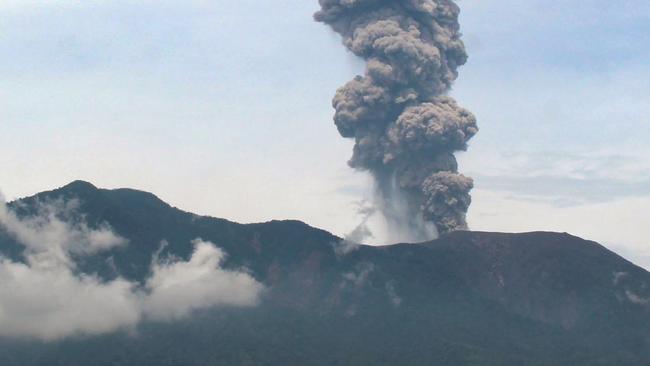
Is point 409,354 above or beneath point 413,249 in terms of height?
beneath

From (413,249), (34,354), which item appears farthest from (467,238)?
(34,354)

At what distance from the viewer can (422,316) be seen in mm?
181750

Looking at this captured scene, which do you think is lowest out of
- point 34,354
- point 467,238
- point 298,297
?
point 34,354

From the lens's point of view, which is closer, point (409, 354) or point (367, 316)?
point (409, 354)

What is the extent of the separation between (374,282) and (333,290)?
682 cm

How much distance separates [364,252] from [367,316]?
1785cm

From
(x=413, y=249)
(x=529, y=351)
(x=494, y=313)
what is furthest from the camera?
(x=413, y=249)

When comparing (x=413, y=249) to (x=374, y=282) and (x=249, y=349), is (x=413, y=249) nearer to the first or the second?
(x=374, y=282)

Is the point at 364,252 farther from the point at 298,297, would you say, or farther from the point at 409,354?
the point at 409,354

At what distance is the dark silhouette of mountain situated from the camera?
552ft

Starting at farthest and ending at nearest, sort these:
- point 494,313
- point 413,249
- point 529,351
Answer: point 413,249, point 494,313, point 529,351

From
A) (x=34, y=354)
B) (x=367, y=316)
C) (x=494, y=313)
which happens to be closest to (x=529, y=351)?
(x=494, y=313)

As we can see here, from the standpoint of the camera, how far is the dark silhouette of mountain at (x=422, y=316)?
552 ft

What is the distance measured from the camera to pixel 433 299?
186 meters
